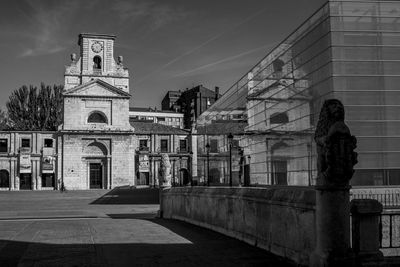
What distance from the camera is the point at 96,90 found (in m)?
70.9

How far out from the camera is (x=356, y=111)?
18.6 meters

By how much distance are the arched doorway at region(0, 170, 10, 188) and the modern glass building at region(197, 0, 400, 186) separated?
5377 cm

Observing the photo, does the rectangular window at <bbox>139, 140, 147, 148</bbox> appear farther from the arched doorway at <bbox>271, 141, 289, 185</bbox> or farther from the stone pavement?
the arched doorway at <bbox>271, 141, 289, 185</bbox>

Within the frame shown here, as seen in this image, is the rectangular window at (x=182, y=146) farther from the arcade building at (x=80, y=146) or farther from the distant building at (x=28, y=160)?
the distant building at (x=28, y=160)

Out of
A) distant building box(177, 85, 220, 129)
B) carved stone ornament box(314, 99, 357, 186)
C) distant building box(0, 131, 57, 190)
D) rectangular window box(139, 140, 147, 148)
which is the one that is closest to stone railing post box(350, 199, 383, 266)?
carved stone ornament box(314, 99, 357, 186)

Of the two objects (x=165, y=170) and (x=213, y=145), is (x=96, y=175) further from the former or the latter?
(x=213, y=145)

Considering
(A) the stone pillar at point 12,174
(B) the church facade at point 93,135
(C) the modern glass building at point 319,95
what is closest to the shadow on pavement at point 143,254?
(C) the modern glass building at point 319,95

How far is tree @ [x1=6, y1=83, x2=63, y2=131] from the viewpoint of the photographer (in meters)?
85.7

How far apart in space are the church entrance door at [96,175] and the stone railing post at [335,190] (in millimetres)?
65992

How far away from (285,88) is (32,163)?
62426 mm

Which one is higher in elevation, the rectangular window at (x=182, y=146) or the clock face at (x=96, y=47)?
the clock face at (x=96, y=47)

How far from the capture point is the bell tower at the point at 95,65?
72.3 metres

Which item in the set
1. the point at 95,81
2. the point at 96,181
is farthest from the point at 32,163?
the point at 95,81

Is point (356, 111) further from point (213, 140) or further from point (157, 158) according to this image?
point (157, 158)
